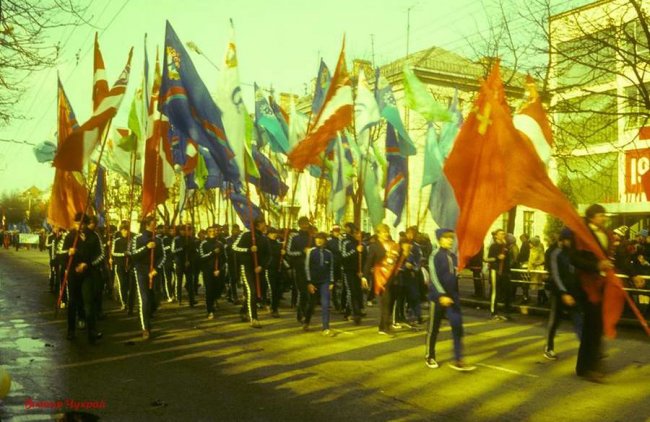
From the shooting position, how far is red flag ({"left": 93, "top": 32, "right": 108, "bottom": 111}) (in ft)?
40.2

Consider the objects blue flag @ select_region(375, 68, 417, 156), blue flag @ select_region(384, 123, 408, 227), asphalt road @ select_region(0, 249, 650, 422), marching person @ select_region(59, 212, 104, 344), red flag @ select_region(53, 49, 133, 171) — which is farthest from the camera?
blue flag @ select_region(375, 68, 417, 156)

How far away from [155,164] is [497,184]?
6.58 meters

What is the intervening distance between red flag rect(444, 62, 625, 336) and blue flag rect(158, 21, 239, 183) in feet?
17.8

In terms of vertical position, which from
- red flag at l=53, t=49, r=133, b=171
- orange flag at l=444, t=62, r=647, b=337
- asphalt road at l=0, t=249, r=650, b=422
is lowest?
asphalt road at l=0, t=249, r=650, b=422

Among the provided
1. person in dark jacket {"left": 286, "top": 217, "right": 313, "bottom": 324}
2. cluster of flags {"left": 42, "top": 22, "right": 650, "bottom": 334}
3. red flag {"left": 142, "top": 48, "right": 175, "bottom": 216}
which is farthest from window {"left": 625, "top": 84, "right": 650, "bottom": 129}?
red flag {"left": 142, "top": 48, "right": 175, "bottom": 216}

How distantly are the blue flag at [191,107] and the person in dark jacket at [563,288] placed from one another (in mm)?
5885

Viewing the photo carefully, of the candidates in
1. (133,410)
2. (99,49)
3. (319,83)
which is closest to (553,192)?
(133,410)

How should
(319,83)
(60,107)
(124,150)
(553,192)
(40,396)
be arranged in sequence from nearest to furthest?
(40,396) → (553,192) → (60,107) → (319,83) → (124,150)

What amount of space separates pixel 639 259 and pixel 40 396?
1347 centimetres

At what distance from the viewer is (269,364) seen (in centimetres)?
934

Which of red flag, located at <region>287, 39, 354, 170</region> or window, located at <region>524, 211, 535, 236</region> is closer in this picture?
red flag, located at <region>287, 39, 354, 170</region>

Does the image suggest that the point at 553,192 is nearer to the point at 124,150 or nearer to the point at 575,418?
the point at 575,418

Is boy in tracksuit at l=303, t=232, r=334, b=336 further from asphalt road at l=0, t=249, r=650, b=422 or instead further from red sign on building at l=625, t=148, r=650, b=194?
red sign on building at l=625, t=148, r=650, b=194

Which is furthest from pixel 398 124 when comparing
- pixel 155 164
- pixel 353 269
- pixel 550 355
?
pixel 550 355
